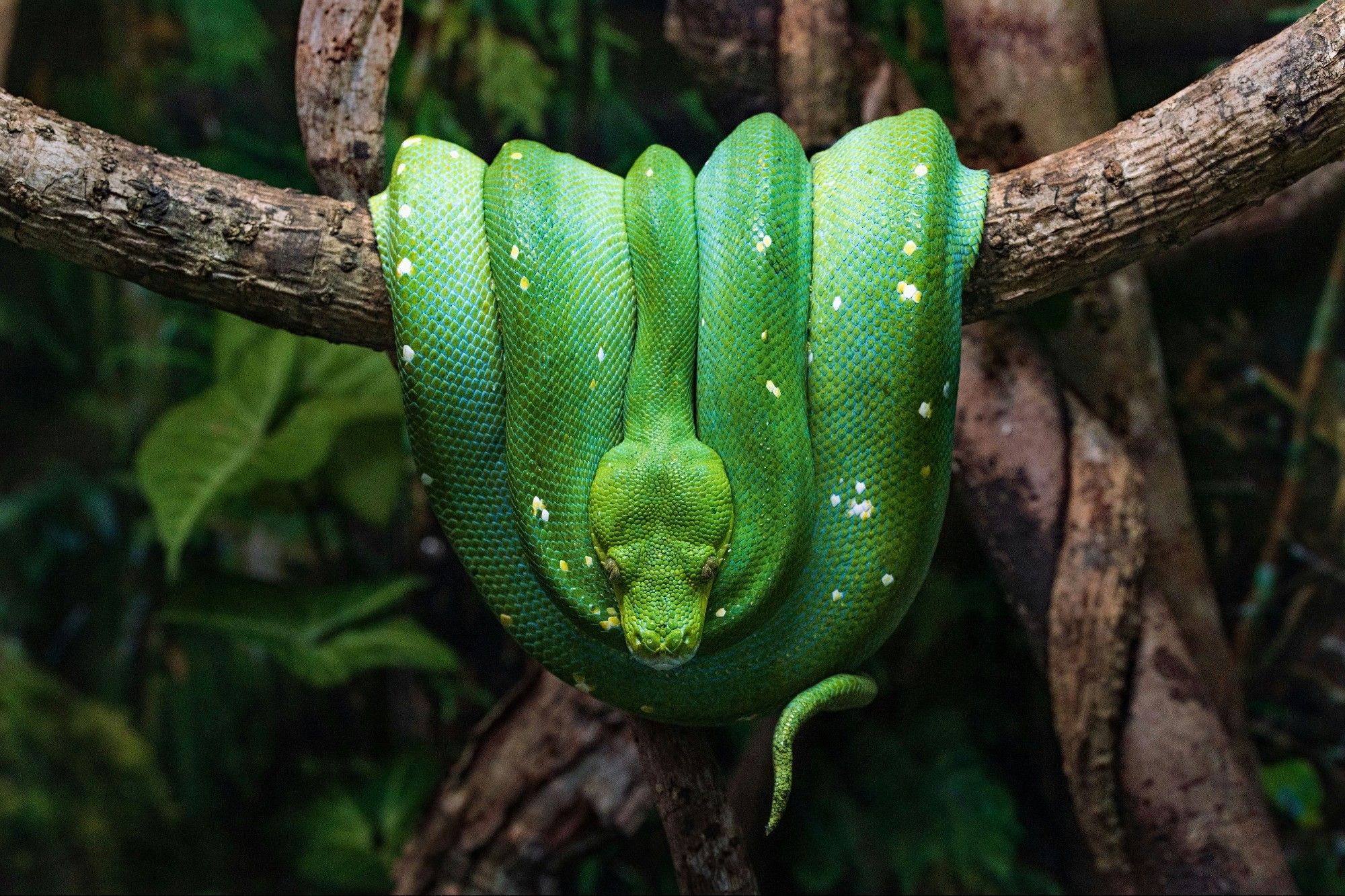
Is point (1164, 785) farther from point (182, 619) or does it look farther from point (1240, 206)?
point (182, 619)

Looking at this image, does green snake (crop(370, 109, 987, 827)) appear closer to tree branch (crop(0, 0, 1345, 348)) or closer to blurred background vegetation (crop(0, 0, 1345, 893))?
tree branch (crop(0, 0, 1345, 348))

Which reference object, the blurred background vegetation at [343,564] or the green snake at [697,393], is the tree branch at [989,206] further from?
the blurred background vegetation at [343,564]

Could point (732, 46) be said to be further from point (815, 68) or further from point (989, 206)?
point (989, 206)

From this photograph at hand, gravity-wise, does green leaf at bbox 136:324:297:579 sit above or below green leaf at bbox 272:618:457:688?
above

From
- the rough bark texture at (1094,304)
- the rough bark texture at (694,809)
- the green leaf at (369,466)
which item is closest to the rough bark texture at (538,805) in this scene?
the rough bark texture at (694,809)

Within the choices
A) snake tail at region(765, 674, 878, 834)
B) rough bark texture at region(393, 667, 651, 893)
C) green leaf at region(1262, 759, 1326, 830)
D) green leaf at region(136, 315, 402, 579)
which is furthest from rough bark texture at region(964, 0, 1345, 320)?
green leaf at region(136, 315, 402, 579)

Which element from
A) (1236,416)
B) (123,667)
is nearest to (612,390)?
(1236,416)
